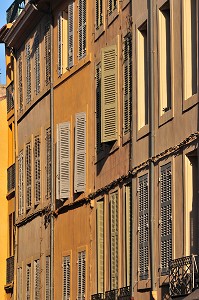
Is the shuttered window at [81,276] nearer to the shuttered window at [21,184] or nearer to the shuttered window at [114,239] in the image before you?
the shuttered window at [114,239]

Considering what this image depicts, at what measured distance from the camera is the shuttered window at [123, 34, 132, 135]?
27.0m

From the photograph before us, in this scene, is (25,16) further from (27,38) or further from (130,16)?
(130,16)

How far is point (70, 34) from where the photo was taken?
1305 inches

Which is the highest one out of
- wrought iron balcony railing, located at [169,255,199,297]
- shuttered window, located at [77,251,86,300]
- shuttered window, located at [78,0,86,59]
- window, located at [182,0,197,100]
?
shuttered window, located at [78,0,86,59]

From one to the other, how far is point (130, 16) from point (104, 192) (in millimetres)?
4132

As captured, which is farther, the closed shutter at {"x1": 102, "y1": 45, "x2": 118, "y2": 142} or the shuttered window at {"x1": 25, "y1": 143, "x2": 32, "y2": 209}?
the shuttered window at {"x1": 25, "y1": 143, "x2": 32, "y2": 209}

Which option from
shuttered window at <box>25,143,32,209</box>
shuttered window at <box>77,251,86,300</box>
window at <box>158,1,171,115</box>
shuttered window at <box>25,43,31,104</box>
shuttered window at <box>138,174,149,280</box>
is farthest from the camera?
shuttered window at <box>25,43,31,104</box>

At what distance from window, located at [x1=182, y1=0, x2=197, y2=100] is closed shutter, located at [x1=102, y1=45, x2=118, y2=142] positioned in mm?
5280

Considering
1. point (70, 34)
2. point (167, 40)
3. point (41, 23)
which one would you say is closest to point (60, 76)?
point (70, 34)

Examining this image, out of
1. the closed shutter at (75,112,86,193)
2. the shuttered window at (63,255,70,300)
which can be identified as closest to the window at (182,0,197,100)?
the closed shutter at (75,112,86,193)

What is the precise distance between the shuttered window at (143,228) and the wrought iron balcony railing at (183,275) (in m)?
2.13

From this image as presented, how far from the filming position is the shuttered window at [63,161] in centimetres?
3247

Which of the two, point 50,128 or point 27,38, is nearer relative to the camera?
point 50,128

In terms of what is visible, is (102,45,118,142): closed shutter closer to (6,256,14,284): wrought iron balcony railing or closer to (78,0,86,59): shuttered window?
(78,0,86,59): shuttered window
